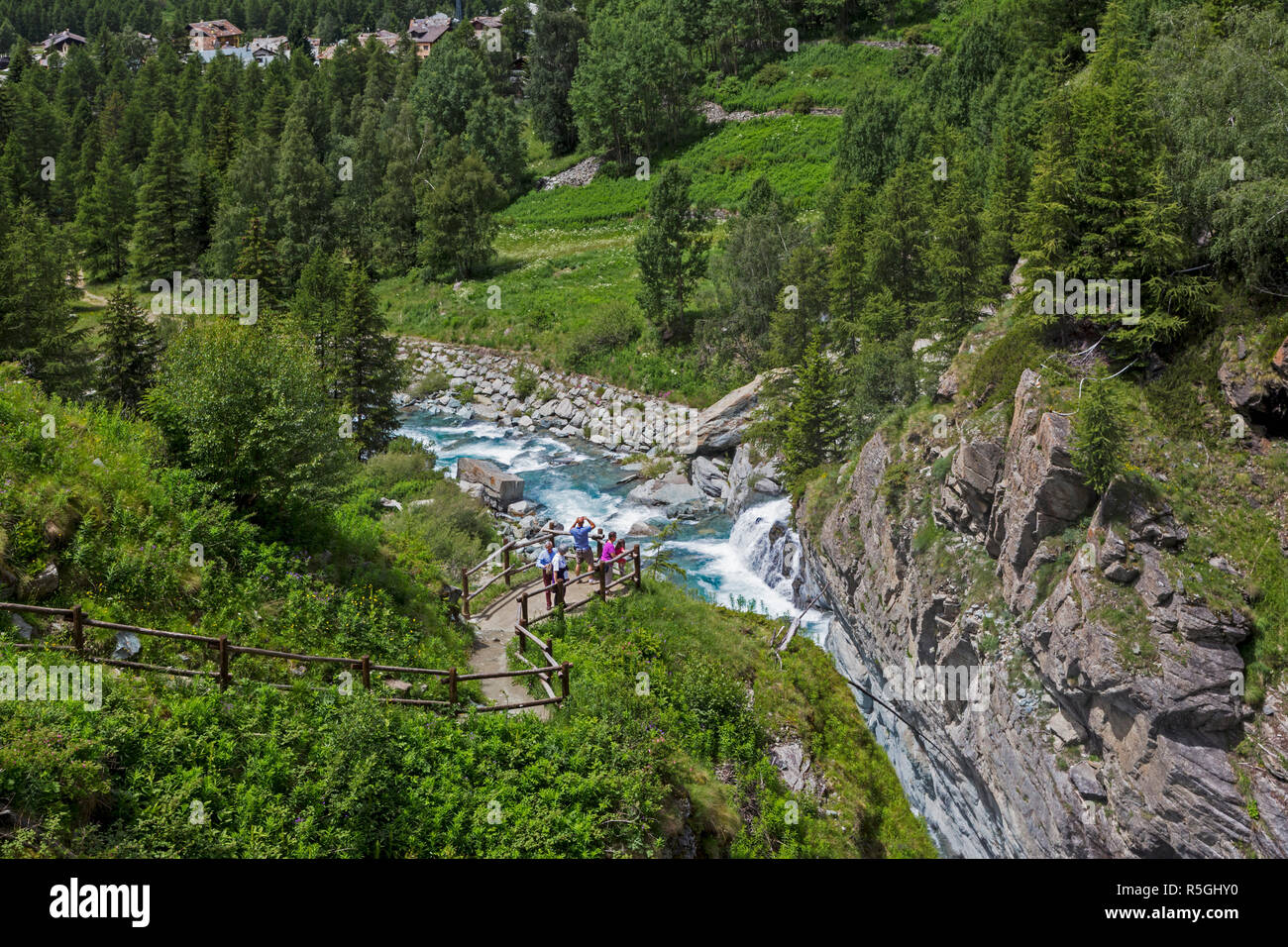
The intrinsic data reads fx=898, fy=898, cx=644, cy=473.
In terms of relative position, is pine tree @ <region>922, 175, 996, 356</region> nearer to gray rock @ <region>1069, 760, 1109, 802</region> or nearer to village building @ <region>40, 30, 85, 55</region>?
gray rock @ <region>1069, 760, 1109, 802</region>

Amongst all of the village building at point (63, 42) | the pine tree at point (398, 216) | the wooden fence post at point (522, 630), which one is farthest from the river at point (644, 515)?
the village building at point (63, 42)

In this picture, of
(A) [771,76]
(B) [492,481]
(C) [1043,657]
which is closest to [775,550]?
(B) [492,481]

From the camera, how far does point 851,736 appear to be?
1024 inches

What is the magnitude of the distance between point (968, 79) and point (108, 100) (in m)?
91.6

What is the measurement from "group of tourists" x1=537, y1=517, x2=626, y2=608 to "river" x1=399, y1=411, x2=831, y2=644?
7.68 meters

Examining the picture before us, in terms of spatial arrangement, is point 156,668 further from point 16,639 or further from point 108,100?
point 108,100

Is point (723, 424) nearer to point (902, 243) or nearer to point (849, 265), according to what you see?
point (849, 265)

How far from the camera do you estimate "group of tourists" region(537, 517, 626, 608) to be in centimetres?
2122

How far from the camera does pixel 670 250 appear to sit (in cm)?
5219

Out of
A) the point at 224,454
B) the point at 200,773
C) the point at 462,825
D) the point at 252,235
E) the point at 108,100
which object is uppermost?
the point at 108,100

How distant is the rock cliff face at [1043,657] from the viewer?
18094 millimetres

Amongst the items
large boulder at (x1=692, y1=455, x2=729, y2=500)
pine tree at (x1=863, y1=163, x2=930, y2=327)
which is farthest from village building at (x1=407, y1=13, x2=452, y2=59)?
pine tree at (x1=863, y1=163, x2=930, y2=327)
